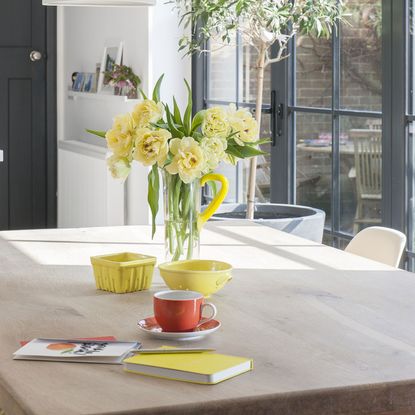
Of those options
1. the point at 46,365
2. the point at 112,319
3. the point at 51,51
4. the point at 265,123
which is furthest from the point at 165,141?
the point at 51,51

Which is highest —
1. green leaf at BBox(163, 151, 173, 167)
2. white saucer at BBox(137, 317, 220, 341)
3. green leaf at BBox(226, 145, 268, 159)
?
green leaf at BBox(226, 145, 268, 159)

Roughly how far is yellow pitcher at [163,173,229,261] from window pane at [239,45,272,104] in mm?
2991

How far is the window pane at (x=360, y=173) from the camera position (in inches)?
177

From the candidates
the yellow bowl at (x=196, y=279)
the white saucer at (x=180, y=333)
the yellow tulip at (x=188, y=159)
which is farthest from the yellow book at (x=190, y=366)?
the yellow tulip at (x=188, y=159)

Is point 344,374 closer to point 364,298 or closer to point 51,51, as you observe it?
point 364,298

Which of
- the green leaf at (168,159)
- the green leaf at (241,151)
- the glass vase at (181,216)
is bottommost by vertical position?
the glass vase at (181,216)

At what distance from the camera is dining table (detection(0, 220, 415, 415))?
1.61 meters

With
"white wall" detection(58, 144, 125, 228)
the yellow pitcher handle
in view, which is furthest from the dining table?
"white wall" detection(58, 144, 125, 228)

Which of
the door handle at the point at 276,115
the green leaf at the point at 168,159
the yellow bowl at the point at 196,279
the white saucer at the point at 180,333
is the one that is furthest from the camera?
the door handle at the point at 276,115

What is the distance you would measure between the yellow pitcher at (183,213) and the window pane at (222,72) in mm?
3345

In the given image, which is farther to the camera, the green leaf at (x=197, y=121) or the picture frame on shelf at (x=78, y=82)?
the picture frame on shelf at (x=78, y=82)

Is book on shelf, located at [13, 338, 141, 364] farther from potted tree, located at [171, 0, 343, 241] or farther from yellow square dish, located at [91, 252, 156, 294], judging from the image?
potted tree, located at [171, 0, 343, 241]

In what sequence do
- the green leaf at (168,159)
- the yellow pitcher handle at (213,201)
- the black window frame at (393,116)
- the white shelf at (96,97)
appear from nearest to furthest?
the green leaf at (168,159)
the yellow pitcher handle at (213,201)
the black window frame at (393,116)
the white shelf at (96,97)

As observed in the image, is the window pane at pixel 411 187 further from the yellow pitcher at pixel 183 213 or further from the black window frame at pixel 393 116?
the yellow pitcher at pixel 183 213
